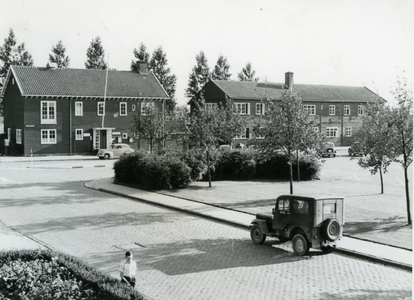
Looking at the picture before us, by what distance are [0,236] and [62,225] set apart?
7.00 feet

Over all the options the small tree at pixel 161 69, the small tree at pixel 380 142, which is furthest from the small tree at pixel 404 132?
the small tree at pixel 161 69

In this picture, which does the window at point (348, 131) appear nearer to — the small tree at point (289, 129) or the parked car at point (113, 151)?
the parked car at point (113, 151)

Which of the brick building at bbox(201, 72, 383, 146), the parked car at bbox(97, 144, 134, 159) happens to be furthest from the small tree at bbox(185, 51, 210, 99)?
the parked car at bbox(97, 144, 134, 159)

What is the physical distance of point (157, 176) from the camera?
24.3 metres

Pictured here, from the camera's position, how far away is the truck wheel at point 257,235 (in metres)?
13.5

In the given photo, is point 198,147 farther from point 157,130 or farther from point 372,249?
point 372,249

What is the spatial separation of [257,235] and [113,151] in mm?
34568

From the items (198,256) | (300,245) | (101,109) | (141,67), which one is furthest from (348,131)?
(198,256)

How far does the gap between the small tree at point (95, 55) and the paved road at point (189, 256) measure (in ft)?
163

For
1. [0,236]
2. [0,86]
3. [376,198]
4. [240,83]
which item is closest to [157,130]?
[376,198]

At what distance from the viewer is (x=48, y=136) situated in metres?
48.6

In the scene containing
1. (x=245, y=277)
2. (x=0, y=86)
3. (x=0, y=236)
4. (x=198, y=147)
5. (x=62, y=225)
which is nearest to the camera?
(x=245, y=277)

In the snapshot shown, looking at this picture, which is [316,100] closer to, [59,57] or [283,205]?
[59,57]

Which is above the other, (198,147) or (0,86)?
(0,86)
